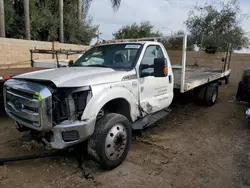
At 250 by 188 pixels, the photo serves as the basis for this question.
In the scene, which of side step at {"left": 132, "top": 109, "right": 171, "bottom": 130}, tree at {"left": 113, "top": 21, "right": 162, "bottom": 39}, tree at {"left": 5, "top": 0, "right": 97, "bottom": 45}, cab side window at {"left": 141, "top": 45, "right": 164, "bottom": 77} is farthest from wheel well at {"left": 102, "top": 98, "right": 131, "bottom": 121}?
tree at {"left": 113, "top": 21, "right": 162, "bottom": 39}

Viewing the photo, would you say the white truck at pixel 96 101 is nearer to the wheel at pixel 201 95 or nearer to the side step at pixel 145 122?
the side step at pixel 145 122

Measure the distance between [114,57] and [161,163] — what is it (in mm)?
2079

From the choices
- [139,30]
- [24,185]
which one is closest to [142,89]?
[24,185]

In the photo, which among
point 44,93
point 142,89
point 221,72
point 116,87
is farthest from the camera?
point 221,72

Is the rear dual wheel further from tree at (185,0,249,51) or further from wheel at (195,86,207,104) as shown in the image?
tree at (185,0,249,51)

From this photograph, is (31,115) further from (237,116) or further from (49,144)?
(237,116)

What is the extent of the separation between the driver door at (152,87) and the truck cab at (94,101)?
18mm

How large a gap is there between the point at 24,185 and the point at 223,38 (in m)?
19.5

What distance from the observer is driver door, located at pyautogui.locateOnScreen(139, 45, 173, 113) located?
14.0 ft

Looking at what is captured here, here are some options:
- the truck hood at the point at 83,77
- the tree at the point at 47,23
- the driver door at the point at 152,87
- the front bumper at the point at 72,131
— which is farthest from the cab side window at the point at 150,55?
the tree at the point at 47,23

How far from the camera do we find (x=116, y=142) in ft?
11.8

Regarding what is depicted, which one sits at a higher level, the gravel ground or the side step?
the side step

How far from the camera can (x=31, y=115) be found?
125 inches

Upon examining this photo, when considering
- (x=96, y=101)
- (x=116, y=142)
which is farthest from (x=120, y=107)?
(x=96, y=101)
